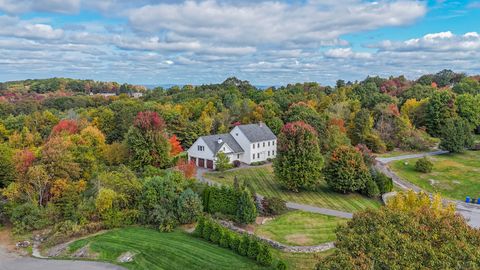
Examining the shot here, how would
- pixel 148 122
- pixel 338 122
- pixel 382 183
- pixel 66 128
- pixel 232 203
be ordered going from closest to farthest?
1. pixel 232 203
2. pixel 382 183
3. pixel 148 122
4. pixel 66 128
5. pixel 338 122

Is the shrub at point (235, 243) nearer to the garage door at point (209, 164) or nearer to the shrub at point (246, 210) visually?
the shrub at point (246, 210)

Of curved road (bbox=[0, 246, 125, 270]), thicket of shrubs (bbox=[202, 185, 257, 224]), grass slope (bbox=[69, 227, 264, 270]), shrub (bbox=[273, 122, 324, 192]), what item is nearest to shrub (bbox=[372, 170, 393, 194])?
shrub (bbox=[273, 122, 324, 192])

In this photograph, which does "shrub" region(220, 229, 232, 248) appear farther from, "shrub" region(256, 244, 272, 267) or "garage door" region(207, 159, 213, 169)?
"garage door" region(207, 159, 213, 169)

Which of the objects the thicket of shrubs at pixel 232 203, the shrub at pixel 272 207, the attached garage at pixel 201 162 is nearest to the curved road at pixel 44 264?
the thicket of shrubs at pixel 232 203

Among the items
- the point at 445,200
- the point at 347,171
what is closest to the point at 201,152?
the point at 347,171

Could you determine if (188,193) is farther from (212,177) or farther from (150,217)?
(212,177)

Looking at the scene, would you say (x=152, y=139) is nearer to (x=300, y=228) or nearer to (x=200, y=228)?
(x=200, y=228)
